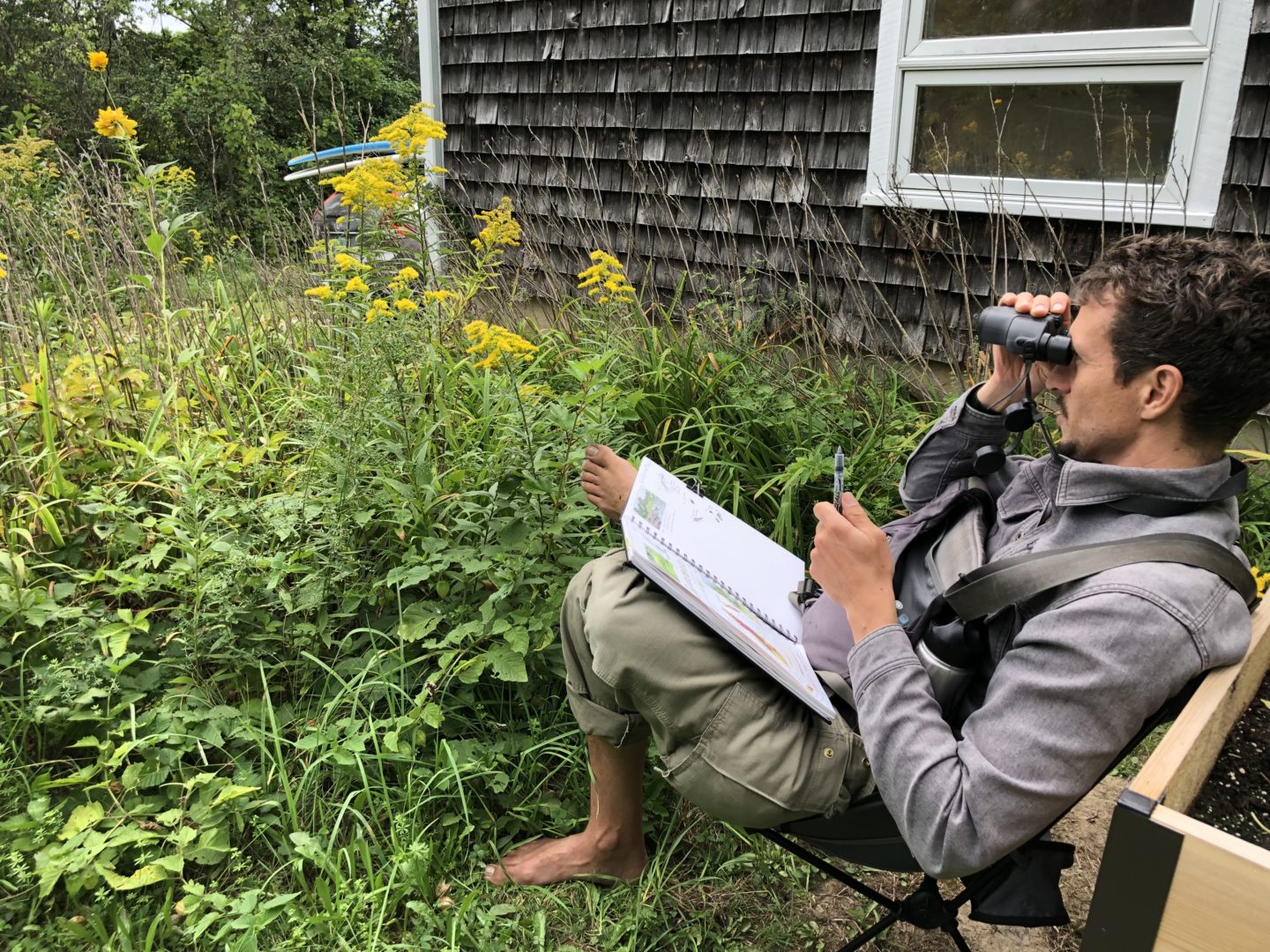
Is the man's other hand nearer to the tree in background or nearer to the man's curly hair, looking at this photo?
the man's curly hair

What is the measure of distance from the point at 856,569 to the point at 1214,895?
0.58 metres

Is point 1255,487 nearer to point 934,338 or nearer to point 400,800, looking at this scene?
point 934,338

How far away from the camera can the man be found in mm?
1070

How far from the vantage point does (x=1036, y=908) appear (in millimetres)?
1350

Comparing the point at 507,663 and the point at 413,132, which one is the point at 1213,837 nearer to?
the point at 507,663

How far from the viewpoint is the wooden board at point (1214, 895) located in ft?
2.87

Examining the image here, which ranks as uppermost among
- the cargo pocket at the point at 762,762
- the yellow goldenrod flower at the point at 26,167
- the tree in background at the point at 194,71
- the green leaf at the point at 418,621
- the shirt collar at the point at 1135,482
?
the tree in background at the point at 194,71

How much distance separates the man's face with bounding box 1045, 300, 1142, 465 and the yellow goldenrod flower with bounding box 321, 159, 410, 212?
79.6 inches

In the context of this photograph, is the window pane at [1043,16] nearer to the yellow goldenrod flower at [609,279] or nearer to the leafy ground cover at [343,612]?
the leafy ground cover at [343,612]

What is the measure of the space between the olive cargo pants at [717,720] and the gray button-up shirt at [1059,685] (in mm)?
195

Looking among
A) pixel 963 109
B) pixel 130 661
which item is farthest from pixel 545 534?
pixel 963 109

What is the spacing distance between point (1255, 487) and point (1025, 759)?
2.38 meters

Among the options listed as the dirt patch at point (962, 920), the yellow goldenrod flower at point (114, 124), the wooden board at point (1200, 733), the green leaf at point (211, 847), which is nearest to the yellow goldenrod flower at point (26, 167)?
the yellow goldenrod flower at point (114, 124)

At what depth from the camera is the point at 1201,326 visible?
44.7 inches
